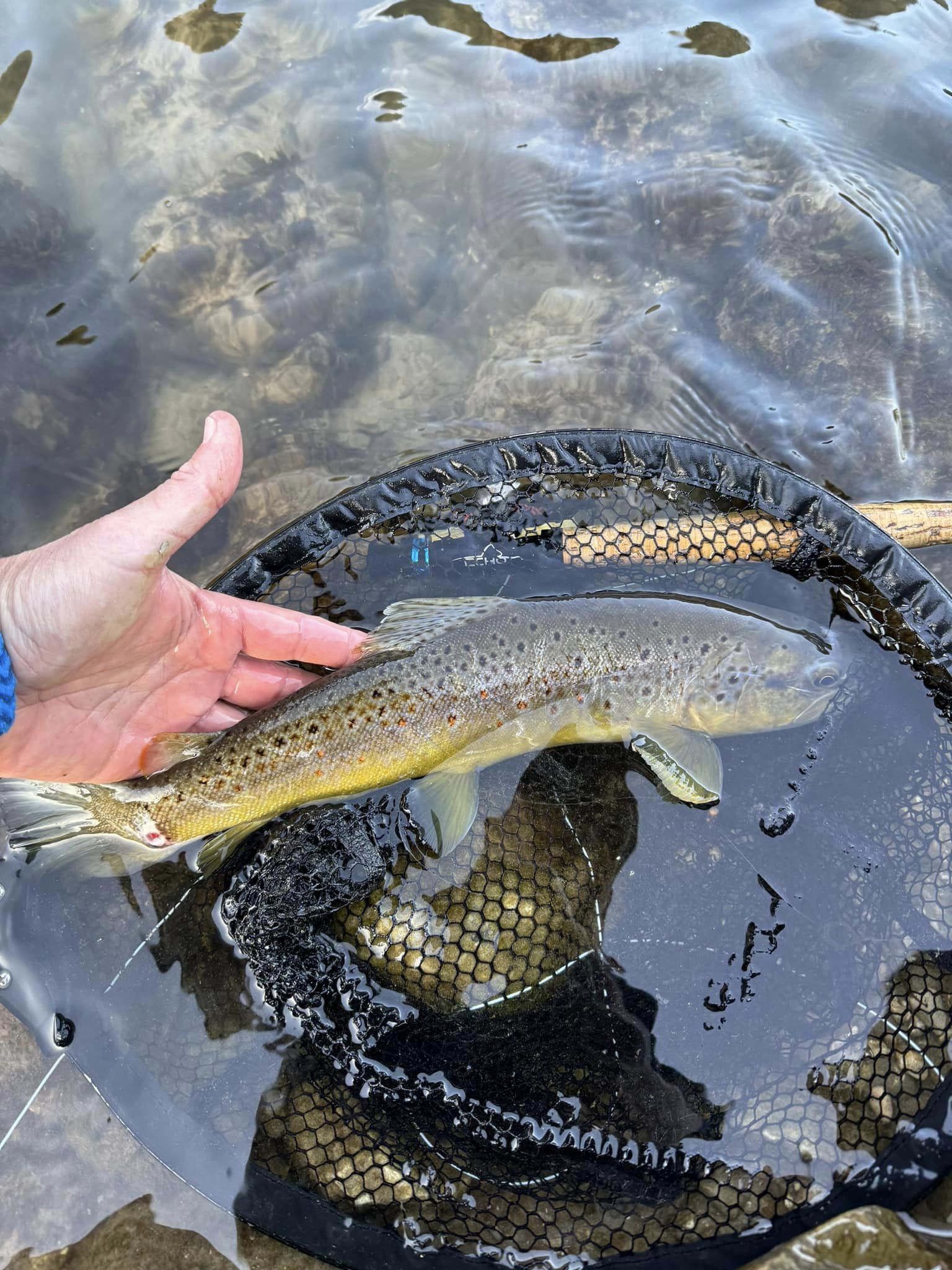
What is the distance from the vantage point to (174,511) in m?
2.25

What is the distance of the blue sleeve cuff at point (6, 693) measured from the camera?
227 cm

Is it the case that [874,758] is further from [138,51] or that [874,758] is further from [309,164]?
[138,51]

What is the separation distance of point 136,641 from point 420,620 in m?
0.92

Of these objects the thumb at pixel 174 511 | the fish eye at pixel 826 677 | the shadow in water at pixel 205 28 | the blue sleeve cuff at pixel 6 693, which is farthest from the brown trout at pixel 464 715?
the shadow in water at pixel 205 28

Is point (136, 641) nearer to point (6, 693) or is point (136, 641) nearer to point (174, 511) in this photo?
point (6, 693)

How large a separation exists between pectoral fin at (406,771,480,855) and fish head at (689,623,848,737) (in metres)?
0.86

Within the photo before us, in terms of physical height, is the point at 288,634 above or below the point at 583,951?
above

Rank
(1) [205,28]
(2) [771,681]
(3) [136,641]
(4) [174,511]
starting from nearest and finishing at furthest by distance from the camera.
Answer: (4) [174,511]
(3) [136,641]
(2) [771,681]
(1) [205,28]

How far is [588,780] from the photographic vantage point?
2.96 metres

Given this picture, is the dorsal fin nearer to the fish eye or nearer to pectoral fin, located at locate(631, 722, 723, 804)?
pectoral fin, located at locate(631, 722, 723, 804)

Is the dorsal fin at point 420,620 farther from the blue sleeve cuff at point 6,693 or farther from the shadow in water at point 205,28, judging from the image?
the shadow in water at point 205,28

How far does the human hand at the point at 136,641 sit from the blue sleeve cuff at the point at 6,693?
0.09 m

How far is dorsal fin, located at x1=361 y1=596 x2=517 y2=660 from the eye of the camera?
2848mm

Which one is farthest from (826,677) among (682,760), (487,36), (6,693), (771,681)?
(487,36)
